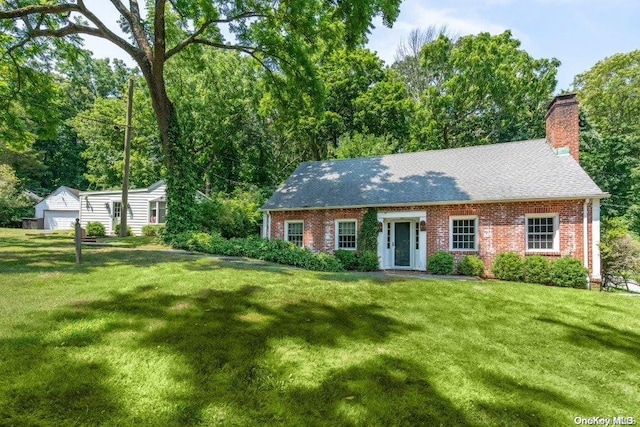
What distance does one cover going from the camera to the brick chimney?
14375 millimetres

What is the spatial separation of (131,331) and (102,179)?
33123mm

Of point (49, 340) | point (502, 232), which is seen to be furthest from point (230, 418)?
point (502, 232)

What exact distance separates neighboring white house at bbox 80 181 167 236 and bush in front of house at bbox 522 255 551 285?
21.5m

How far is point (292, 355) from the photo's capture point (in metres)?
4.42

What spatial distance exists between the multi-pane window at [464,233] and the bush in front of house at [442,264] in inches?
29.5

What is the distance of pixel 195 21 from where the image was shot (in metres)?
15.2

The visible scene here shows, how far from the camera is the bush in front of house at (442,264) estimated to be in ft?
45.8

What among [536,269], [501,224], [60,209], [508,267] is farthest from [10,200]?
[536,269]

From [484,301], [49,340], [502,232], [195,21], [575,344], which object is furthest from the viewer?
[195,21]

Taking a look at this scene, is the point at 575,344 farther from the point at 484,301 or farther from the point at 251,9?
the point at 251,9

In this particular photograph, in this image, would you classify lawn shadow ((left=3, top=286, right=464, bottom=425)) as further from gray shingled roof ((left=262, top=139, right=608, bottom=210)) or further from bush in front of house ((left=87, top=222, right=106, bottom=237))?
bush in front of house ((left=87, top=222, right=106, bottom=237))

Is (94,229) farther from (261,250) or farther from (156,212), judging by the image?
(261,250)

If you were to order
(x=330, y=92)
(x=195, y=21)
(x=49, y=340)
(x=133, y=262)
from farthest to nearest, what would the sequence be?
(x=330, y=92) → (x=195, y=21) → (x=133, y=262) → (x=49, y=340)

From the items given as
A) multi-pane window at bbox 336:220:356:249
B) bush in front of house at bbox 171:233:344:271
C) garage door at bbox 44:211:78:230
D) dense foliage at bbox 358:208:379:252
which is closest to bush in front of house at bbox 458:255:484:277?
dense foliage at bbox 358:208:379:252
